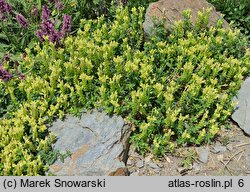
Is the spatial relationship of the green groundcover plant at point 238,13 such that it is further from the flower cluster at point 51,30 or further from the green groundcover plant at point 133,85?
the flower cluster at point 51,30

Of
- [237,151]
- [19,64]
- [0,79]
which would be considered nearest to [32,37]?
[19,64]

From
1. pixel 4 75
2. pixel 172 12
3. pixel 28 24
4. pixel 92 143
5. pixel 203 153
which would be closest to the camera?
pixel 92 143

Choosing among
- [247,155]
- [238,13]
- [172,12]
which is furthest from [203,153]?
[238,13]

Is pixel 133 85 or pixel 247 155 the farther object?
pixel 133 85

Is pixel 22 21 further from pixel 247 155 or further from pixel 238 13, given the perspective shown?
pixel 247 155

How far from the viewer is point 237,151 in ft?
16.1

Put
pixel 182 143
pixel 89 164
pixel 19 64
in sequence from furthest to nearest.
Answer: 1. pixel 19 64
2. pixel 182 143
3. pixel 89 164

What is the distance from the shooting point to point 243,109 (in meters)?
5.08

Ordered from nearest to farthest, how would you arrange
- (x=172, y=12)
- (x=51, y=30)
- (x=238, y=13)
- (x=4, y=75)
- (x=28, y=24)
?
(x=4, y=75) → (x=51, y=30) → (x=28, y=24) → (x=172, y=12) → (x=238, y=13)

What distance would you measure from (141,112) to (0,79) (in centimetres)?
169

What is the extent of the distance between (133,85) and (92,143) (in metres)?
0.84

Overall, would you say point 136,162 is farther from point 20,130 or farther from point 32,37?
point 32,37

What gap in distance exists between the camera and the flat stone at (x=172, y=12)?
570cm

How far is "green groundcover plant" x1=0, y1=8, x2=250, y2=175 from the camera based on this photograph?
4.73 m
